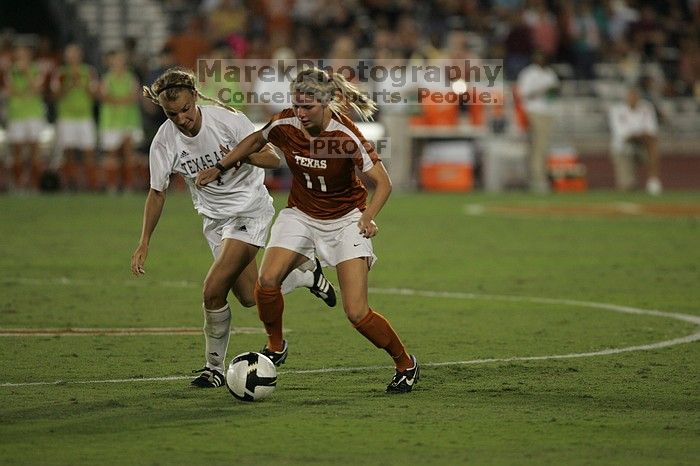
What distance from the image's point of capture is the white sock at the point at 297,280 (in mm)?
9797

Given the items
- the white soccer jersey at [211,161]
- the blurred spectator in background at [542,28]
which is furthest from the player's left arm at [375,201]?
the blurred spectator in background at [542,28]

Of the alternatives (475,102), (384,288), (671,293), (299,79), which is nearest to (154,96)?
(299,79)

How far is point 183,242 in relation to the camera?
17.9 meters

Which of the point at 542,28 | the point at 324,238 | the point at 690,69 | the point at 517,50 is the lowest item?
the point at 324,238

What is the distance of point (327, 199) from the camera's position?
845 centimetres

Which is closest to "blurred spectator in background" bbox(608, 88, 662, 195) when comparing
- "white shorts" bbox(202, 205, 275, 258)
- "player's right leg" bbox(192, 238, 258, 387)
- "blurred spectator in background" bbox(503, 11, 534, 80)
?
"blurred spectator in background" bbox(503, 11, 534, 80)

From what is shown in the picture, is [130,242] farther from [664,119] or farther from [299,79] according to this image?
[664,119]

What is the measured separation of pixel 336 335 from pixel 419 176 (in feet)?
57.9

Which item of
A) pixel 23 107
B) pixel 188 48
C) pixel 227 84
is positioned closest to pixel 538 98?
pixel 227 84

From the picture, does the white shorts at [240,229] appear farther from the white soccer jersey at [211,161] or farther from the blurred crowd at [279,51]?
the blurred crowd at [279,51]

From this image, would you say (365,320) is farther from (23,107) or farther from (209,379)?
(23,107)

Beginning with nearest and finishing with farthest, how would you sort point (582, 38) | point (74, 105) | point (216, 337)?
point (216, 337)
point (74, 105)
point (582, 38)

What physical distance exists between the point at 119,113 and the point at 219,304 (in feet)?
54.2

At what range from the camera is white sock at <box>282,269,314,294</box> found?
9797 mm
